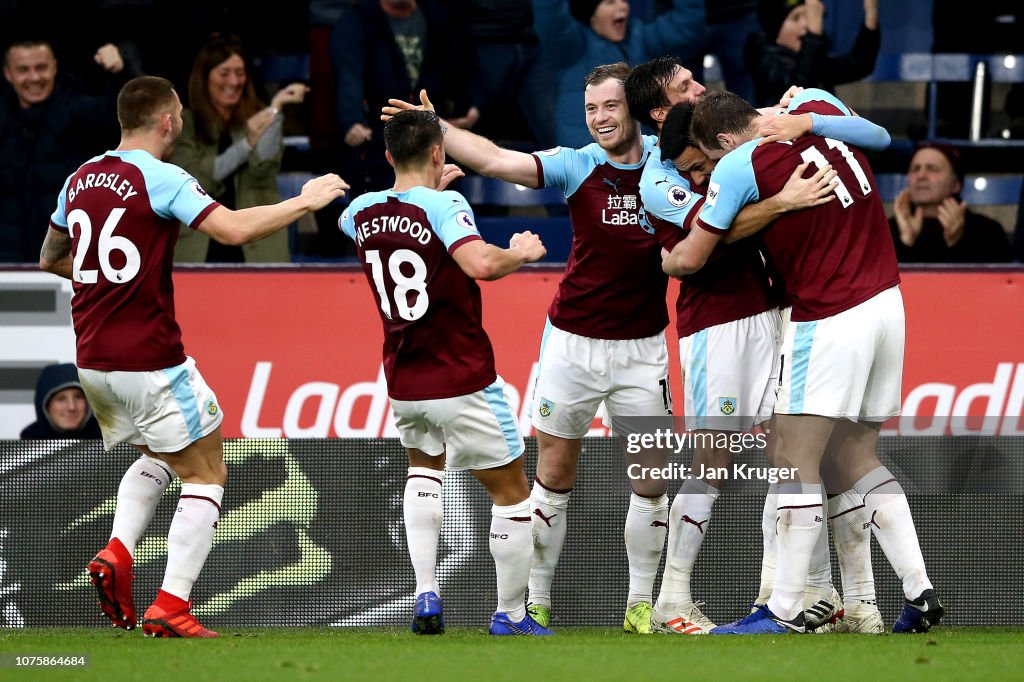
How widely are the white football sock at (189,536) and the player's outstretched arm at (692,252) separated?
80.0 inches

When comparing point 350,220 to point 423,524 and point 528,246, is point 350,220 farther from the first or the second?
point 423,524

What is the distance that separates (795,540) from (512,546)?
1.08 m

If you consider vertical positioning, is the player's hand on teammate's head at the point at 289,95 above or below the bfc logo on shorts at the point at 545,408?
above

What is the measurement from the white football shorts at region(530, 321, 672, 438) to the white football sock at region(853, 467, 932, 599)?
3.28 ft

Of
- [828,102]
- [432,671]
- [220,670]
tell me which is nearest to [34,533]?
[220,670]

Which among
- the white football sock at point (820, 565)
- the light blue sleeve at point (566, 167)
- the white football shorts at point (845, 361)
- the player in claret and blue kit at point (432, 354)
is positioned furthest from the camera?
the light blue sleeve at point (566, 167)

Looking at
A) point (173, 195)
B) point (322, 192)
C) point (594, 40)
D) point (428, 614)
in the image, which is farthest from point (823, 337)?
point (594, 40)

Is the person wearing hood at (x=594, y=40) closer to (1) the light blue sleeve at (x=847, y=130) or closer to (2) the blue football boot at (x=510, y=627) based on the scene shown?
(1) the light blue sleeve at (x=847, y=130)

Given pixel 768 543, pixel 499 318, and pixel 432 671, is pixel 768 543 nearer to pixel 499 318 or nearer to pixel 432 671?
pixel 432 671

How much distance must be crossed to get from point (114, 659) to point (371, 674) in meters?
1.02

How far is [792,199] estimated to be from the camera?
Result: 5516mm

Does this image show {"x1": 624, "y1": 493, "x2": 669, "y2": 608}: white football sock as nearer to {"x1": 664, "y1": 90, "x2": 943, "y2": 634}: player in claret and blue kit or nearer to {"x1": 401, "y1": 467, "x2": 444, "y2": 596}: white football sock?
{"x1": 664, "y1": 90, "x2": 943, "y2": 634}: player in claret and blue kit

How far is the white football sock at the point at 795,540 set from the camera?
5.52m

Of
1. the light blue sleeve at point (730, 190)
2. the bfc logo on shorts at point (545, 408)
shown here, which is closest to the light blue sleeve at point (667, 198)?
the light blue sleeve at point (730, 190)
